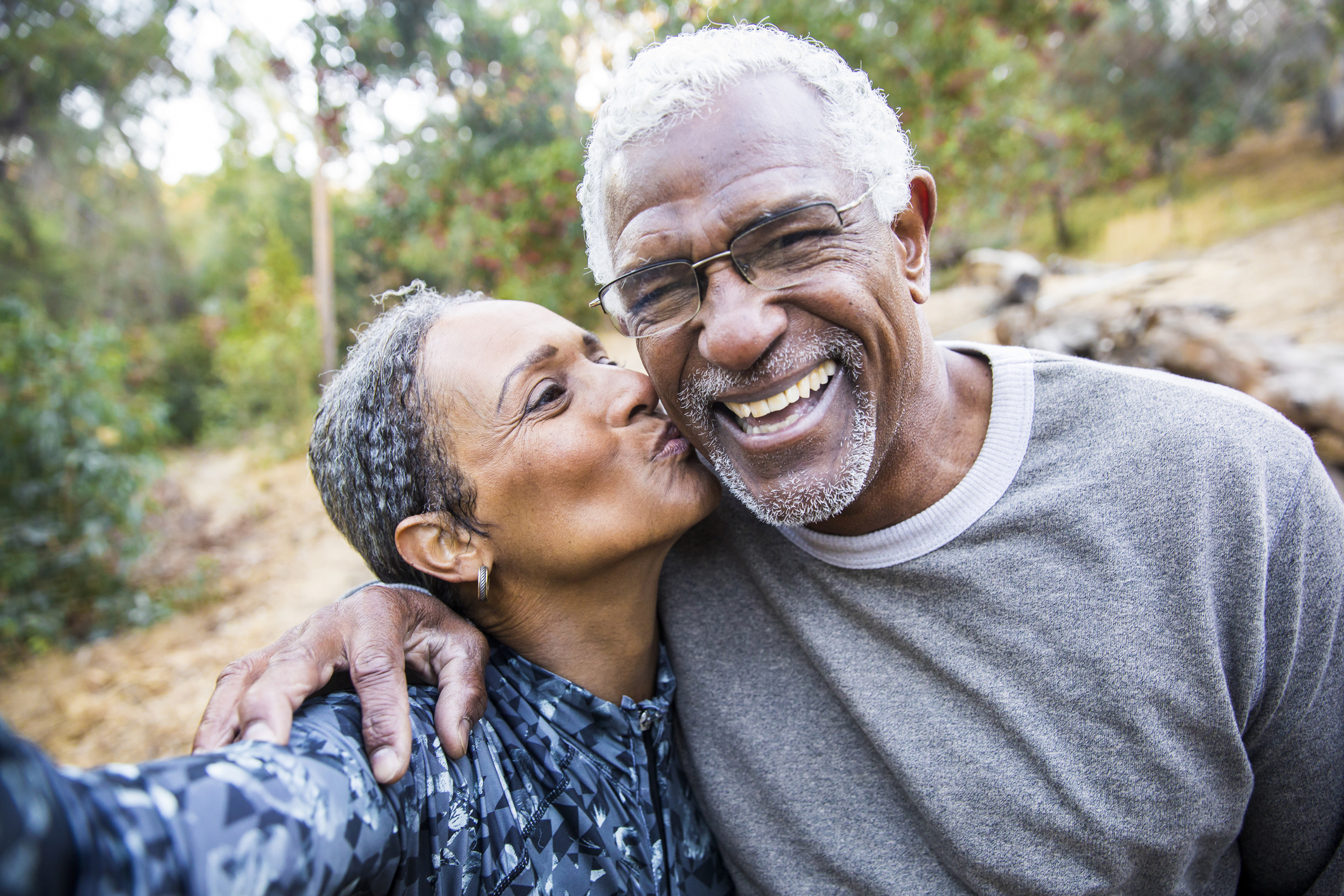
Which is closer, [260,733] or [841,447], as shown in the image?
[260,733]

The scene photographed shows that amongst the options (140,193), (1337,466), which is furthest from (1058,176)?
(140,193)

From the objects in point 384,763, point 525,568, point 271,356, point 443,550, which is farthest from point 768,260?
point 271,356

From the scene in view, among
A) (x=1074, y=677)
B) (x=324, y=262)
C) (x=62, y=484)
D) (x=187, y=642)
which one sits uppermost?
(x=324, y=262)

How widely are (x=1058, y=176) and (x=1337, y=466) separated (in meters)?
11.1

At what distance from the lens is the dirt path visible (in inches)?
208

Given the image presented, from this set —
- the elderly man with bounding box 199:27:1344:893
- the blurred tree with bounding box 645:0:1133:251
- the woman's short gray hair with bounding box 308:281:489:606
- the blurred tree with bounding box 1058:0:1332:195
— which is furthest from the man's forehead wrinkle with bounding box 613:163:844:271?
the blurred tree with bounding box 1058:0:1332:195

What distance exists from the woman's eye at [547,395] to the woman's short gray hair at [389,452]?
0.23m

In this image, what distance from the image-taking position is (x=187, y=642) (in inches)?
262

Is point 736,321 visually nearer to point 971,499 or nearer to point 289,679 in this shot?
point 971,499

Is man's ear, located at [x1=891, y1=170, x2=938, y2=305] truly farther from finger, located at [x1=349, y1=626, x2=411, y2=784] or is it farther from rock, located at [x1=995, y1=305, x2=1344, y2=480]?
rock, located at [x1=995, y1=305, x2=1344, y2=480]

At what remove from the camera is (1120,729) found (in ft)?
5.17

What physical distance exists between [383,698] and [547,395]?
79 centimetres

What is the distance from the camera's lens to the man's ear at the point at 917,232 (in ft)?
6.36

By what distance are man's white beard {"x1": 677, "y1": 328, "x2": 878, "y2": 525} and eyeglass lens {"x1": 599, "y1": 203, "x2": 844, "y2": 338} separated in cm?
17
